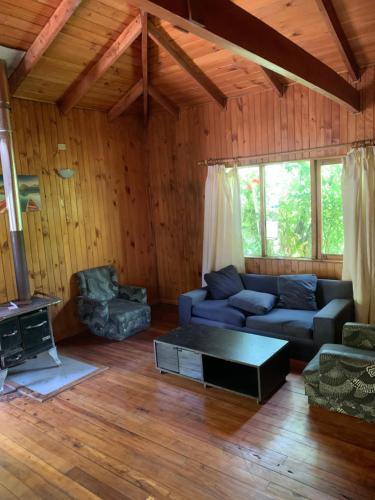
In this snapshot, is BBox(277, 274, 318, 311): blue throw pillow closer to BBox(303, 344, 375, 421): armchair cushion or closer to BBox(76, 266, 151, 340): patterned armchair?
BBox(303, 344, 375, 421): armchair cushion

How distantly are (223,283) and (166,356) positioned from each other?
1.36 meters

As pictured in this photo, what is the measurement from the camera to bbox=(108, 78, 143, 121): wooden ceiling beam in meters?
4.77

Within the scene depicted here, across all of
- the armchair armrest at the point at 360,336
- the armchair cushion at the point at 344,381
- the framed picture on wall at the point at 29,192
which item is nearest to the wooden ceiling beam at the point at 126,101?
the framed picture on wall at the point at 29,192

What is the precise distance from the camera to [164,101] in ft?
16.5

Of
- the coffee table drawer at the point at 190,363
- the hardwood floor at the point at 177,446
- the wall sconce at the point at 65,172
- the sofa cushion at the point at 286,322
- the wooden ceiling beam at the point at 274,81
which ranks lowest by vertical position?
the hardwood floor at the point at 177,446

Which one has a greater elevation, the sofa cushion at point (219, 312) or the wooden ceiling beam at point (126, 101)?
the wooden ceiling beam at point (126, 101)

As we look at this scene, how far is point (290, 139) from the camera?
434cm

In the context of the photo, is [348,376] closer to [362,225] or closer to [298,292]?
[298,292]

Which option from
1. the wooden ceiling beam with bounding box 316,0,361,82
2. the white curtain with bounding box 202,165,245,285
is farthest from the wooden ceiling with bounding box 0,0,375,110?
the white curtain with bounding box 202,165,245,285

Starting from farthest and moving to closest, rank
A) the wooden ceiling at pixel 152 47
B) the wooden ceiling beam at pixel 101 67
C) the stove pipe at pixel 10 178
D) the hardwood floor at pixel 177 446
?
1. the wooden ceiling beam at pixel 101 67
2. the stove pipe at pixel 10 178
3. the wooden ceiling at pixel 152 47
4. the hardwood floor at pixel 177 446

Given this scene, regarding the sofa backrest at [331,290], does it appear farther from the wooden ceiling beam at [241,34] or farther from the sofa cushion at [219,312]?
the wooden ceiling beam at [241,34]

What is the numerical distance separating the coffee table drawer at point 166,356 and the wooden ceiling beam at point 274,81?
9.62ft

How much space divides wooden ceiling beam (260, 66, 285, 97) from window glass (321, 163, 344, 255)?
3.16 feet

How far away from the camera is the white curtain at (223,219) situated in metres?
4.84
